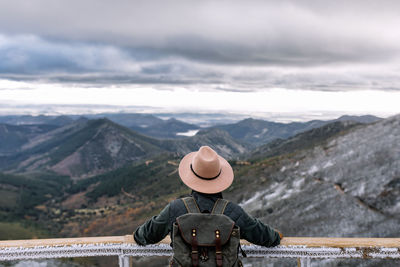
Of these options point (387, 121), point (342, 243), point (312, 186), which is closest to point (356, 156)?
point (312, 186)

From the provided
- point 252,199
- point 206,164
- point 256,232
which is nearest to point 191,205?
point 206,164

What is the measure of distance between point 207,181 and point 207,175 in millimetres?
91

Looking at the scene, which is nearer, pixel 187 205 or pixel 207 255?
pixel 207 255

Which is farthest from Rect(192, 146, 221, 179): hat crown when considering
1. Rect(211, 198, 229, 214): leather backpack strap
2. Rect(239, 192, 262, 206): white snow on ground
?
Rect(239, 192, 262, 206): white snow on ground

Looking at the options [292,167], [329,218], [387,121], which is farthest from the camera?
[292,167]

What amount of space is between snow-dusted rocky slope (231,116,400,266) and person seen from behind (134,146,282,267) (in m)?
20.0

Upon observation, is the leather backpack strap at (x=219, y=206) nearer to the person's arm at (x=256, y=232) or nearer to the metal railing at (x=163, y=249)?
the person's arm at (x=256, y=232)

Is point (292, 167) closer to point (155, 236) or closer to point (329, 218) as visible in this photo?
→ point (329, 218)

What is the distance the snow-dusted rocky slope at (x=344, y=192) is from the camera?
24.6m

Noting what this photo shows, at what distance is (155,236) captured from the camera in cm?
483

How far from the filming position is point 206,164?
484cm

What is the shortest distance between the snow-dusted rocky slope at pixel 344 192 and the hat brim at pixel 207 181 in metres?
20.1

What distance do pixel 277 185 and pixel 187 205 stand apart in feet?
143

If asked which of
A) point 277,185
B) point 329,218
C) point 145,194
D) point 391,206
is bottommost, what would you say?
point 145,194
